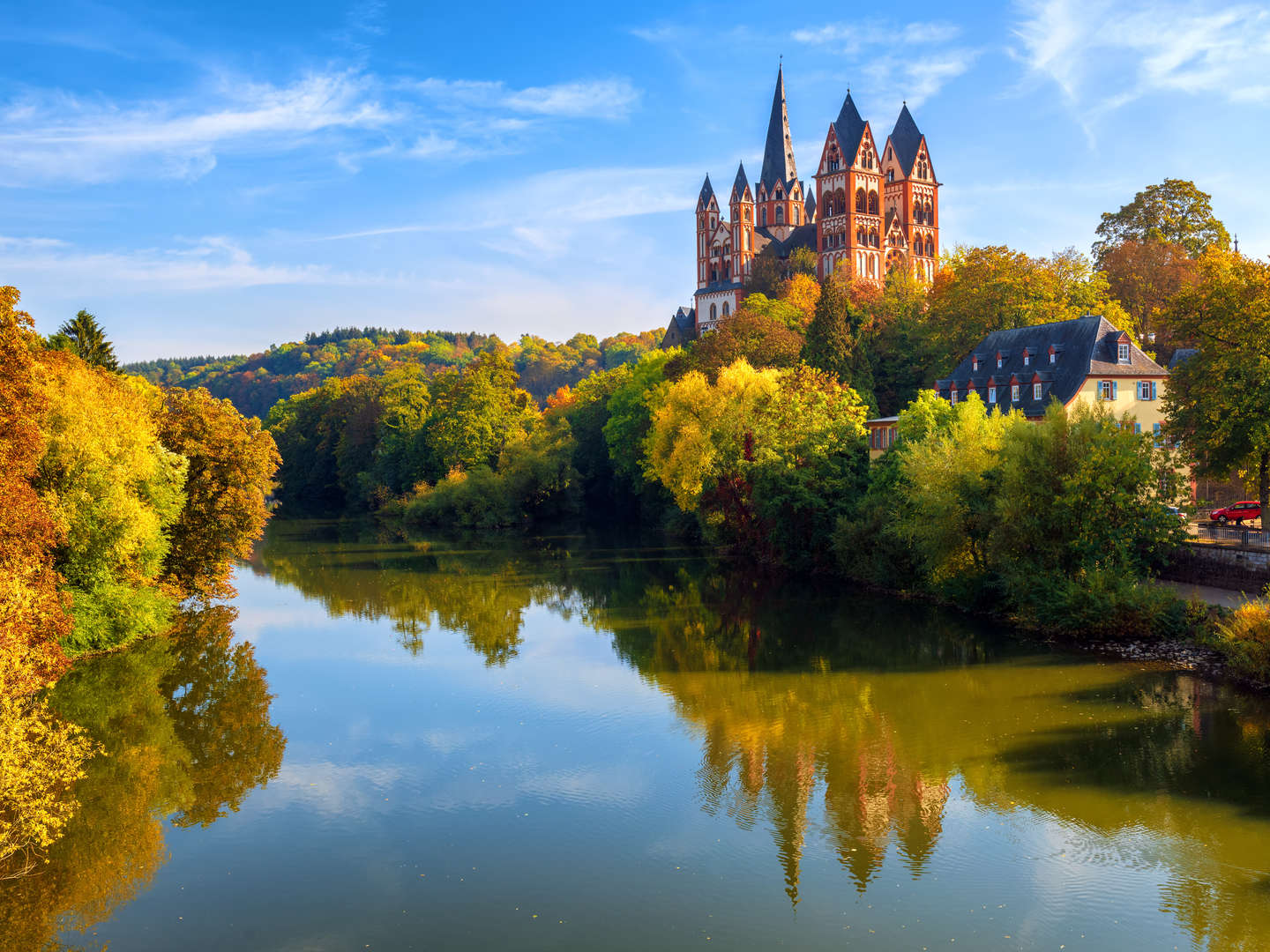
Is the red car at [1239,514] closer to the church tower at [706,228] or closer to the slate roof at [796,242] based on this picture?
the slate roof at [796,242]

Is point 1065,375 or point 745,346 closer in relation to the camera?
point 1065,375

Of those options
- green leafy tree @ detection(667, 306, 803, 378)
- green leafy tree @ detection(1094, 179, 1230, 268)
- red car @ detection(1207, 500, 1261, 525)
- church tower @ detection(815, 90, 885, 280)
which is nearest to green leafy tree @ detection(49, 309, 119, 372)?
green leafy tree @ detection(667, 306, 803, 378)

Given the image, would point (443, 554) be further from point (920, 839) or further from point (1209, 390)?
point (920, 839)

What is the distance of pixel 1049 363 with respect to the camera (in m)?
47.7

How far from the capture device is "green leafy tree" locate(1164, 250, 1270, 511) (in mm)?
31656

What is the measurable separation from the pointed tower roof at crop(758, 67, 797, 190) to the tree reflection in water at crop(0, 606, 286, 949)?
97.3m

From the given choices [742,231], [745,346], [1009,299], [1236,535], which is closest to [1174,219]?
[1009,299]

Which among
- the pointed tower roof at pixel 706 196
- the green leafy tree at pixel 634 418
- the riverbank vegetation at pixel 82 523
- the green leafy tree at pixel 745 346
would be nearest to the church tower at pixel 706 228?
the pointed tower roof at pixel 706 196

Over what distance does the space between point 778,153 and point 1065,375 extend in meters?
78.4

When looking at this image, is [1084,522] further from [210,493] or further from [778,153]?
[778,153]

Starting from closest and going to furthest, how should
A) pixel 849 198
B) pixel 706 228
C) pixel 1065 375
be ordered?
pixel 1065 375 → pixel 849 198 → pixel 706 228

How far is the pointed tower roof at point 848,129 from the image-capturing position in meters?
104

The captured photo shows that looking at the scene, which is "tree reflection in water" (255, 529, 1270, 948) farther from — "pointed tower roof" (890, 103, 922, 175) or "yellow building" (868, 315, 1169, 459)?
"pointed tower roof" (890, 103, 922, 175)

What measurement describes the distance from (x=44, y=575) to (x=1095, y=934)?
20645 mm
